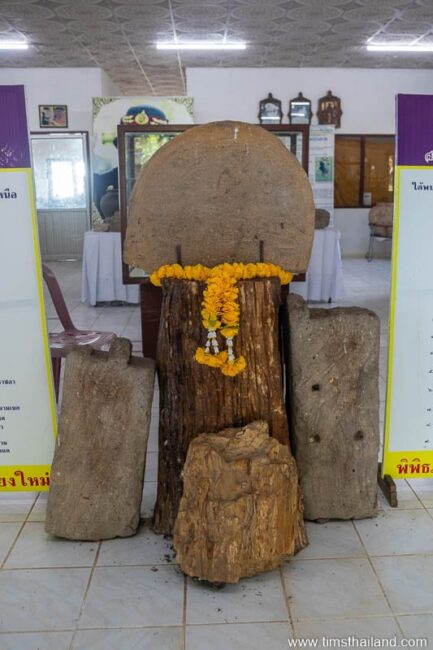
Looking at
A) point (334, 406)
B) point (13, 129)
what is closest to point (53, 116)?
point (13, 129)

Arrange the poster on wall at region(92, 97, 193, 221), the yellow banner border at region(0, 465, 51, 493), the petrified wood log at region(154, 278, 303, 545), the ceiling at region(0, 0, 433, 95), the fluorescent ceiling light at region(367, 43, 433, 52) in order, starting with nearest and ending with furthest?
the petrified wood log at region(154, 278, 303, 545) → the yellow banner border at region(0, 465, 51, 493) → the ceiling at region(0, 0, 433, 95) → the fluorescent ceiling light at region(367, 43, 433, 52) → the poster on wall at region(92, 97, 193, 221)

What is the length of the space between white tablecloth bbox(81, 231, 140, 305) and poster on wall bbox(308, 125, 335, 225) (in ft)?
11.9

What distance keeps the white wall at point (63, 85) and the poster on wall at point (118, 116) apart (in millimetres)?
1406

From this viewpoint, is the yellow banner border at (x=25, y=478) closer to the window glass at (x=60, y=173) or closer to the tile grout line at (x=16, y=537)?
the tile grout line at (x=16, y=537)

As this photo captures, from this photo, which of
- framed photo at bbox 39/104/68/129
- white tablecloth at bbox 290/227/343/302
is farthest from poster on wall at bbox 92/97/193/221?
white tablecloth at bbox 290/227/343/302

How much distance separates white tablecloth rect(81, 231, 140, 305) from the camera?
627cm

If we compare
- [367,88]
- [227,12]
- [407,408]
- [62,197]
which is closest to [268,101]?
[367,88]

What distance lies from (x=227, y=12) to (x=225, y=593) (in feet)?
20.2

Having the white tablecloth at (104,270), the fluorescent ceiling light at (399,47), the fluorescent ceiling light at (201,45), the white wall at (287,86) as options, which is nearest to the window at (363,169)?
the white wall at (287,86)

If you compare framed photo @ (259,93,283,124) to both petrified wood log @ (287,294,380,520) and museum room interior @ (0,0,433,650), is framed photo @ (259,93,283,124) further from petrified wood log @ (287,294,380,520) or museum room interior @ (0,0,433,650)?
petrified wood log @ (287,294,380,520)

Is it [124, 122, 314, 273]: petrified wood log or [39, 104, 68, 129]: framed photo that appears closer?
[124, 122, 314, 273]: petrified wood log

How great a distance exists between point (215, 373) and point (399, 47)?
7566mm

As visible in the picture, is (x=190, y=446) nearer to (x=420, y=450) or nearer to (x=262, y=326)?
(x=262, y=326)

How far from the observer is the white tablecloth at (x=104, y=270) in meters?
6.27
